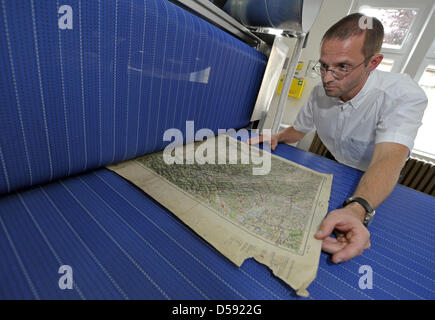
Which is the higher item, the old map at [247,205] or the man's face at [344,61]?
the man's face at [344,61]

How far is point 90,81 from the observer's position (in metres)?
0.45

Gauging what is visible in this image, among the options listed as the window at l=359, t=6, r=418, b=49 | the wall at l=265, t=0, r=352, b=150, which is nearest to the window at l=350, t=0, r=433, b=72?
the window at l=359, t=6, r=418, b=49

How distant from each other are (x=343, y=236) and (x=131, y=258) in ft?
1.53

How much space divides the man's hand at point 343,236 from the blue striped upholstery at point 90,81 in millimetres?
566

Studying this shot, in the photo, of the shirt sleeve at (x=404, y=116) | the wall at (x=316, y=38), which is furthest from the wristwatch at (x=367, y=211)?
the wall at (x=316, y=38)

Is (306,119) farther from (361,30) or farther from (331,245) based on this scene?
(331,245)

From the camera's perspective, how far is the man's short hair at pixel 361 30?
2.62 ft

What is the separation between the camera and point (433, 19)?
2404 millimetres

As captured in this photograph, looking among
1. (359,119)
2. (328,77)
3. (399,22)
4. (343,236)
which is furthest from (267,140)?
(399,22)

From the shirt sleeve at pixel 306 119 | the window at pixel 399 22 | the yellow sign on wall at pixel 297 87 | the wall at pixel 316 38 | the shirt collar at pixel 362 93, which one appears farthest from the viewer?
the yellow sign on wall at pixel 297 87

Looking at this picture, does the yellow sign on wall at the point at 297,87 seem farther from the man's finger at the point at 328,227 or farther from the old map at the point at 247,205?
the man's finger at the point at 328,227

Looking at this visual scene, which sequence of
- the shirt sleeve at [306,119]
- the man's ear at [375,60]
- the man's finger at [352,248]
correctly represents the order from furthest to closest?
the shirt sleeve at [306,119] < the man's ear at [375,60] < the man's finger at [352,248]

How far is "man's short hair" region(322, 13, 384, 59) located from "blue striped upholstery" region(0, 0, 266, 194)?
513 millimetres
